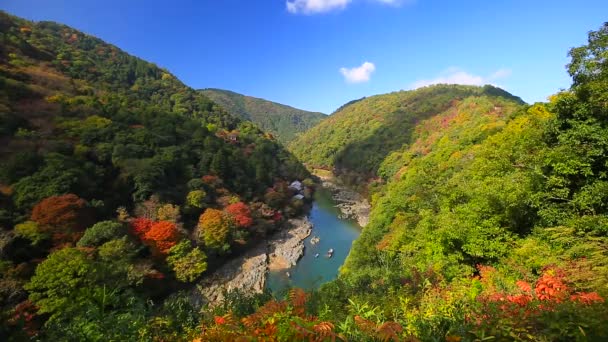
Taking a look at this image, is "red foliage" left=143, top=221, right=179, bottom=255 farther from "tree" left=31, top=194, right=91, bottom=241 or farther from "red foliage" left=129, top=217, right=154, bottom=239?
"tree" left=31, top=194, right=91, bottom=241

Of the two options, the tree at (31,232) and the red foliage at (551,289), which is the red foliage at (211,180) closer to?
the tree at (31,232)

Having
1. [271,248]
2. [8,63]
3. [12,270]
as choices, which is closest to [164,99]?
[8,63]

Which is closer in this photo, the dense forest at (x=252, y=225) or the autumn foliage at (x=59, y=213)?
the dense forest at (x=252, y=225)

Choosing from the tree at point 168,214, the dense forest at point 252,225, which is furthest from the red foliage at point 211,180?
the tree at point 168,214

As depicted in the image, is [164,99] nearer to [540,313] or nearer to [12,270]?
[12,270]

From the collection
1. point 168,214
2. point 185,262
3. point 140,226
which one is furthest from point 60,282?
point 168,214

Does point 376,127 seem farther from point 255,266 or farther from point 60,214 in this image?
point 60,214

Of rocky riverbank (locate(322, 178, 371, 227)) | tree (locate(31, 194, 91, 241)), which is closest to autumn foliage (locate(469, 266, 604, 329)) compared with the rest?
tree (locate(31, 194, 91, 241))
